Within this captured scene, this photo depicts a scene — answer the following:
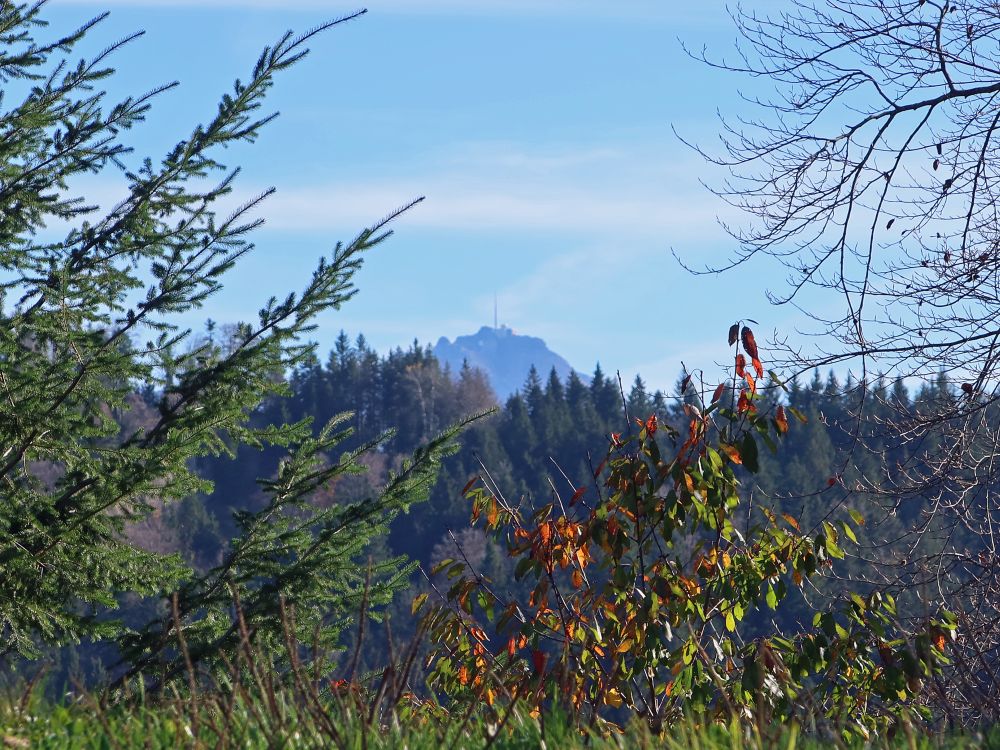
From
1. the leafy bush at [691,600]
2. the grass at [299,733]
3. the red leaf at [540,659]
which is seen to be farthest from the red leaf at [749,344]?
the grass at [299,733]

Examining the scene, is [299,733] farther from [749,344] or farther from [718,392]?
[749,344]

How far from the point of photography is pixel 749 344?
5.13 metres

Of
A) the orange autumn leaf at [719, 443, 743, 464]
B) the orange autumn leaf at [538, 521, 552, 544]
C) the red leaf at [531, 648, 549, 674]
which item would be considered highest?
the orange autumn leaf at [719, 443, 743, 464]

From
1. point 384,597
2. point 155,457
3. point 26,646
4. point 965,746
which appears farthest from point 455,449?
point 965,746

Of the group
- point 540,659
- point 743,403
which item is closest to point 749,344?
point 743,403

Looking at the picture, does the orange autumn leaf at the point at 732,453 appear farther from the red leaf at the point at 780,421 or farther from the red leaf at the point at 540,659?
the red leaf at the point at 540,659

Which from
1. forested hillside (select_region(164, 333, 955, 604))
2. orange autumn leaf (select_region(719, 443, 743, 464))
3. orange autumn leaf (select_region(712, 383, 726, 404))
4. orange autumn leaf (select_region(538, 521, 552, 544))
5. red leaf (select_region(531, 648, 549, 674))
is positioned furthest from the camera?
forested hillside (select_region(164, 333, 955, 604))

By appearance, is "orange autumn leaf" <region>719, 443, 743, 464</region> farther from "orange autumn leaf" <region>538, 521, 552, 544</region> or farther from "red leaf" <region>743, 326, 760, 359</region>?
"orange autumn leaf" <region>538, 521, 552, 544</region>

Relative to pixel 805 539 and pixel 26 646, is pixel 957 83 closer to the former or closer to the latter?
pixel 805 539

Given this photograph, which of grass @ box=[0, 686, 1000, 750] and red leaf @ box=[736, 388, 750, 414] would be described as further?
red leaf @ box=[736, 388, 750, 414]

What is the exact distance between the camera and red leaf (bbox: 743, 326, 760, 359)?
511 centimetres

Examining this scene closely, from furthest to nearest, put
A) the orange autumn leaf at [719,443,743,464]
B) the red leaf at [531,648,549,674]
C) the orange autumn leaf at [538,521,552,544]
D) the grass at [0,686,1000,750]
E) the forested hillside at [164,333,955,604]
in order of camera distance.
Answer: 1. the forested hillside at [164,333,955,604]
2. the orange autumn leaf at [538,521,552,544]
3. the orange autumn leaf at [719,443,743,464]
4. the red leaf at [531,648,549,674]
5. the grass at [0,686,1000,750]

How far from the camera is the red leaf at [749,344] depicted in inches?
201

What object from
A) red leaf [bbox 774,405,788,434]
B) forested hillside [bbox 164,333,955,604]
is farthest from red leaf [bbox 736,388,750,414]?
forested hillside [bbox 164,333,955,604]
